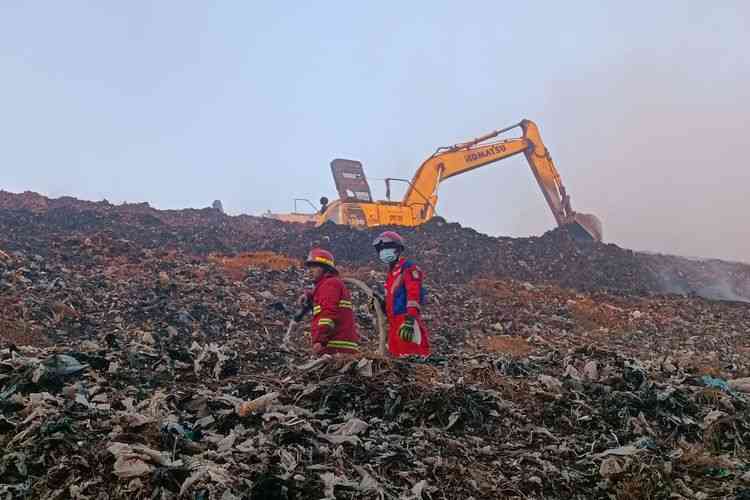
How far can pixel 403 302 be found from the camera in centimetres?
663

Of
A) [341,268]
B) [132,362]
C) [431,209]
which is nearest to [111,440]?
[132,362]

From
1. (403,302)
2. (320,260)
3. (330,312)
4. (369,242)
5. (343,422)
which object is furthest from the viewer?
(369,242)

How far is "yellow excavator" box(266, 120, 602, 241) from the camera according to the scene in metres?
21.5

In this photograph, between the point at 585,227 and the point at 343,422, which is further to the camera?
the point at 585,227

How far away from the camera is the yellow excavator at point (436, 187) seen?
21.5 metres

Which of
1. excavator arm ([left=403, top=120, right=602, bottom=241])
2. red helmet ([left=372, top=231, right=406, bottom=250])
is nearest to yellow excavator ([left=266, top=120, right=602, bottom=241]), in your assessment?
excavator arm ([left=403, top=120, right=602, bottom=241])

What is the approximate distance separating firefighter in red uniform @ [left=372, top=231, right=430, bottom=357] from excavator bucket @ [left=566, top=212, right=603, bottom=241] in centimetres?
1723

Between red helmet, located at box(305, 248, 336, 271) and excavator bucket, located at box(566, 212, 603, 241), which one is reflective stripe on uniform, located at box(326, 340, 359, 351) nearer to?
red helmet, located at box(305, 248, 336, 271)

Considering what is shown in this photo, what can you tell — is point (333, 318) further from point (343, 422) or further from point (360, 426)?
point (360, 426)

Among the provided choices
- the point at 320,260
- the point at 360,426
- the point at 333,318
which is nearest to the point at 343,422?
the point at 360,426

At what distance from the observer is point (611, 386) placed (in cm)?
539

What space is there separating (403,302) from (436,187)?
52.5ft

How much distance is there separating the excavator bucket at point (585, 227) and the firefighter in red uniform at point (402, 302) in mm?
17230

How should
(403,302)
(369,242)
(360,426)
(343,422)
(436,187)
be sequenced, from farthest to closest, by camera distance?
(436,187) → (369,242) → (403,302) → (343,422) → (360,426)
